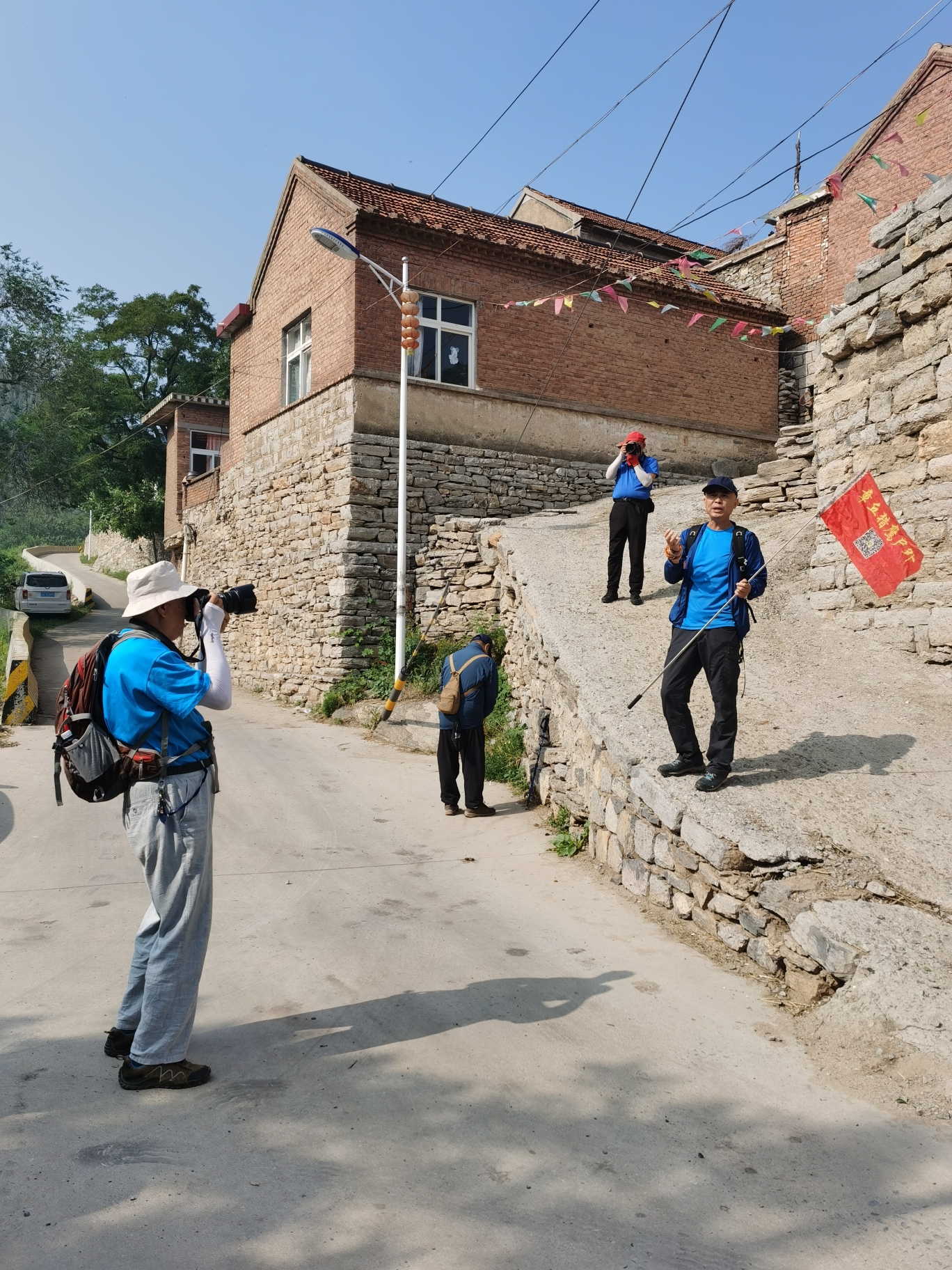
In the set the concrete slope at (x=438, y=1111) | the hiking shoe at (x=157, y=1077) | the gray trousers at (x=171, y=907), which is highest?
the gray trousers at (x=171, y=907)

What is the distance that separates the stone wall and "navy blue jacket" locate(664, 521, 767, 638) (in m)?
2.60

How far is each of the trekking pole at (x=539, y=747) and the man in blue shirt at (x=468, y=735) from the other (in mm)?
325

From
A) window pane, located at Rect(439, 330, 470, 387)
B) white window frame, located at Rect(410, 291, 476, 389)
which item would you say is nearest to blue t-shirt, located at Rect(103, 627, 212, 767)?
white window frame, located at Rect(410, 291, 476, 389)

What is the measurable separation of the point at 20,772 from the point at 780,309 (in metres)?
17.1

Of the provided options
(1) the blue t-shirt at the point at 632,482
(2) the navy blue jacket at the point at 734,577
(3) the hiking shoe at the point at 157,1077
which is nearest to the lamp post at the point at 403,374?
(1) the blue t-shirt at the point at 632,482

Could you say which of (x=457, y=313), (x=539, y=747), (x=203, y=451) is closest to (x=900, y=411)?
(x=539, y=747)

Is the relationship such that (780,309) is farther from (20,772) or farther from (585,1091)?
(585,1091)

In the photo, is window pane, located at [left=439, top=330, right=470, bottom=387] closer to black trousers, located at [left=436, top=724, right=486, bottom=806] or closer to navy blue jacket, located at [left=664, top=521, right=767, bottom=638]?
black trousers, located at [left=436, top=724, right=486, bottom=806]

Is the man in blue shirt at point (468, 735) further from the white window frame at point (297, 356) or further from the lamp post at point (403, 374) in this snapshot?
the white window frame at point (297, 356)

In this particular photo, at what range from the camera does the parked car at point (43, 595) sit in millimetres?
23906

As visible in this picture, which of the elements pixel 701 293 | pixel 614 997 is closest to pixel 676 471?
pixel 701 293

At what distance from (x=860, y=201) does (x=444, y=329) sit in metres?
9.00

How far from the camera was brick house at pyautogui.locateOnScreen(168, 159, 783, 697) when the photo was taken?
42.2ft

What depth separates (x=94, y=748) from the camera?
3.04 m
